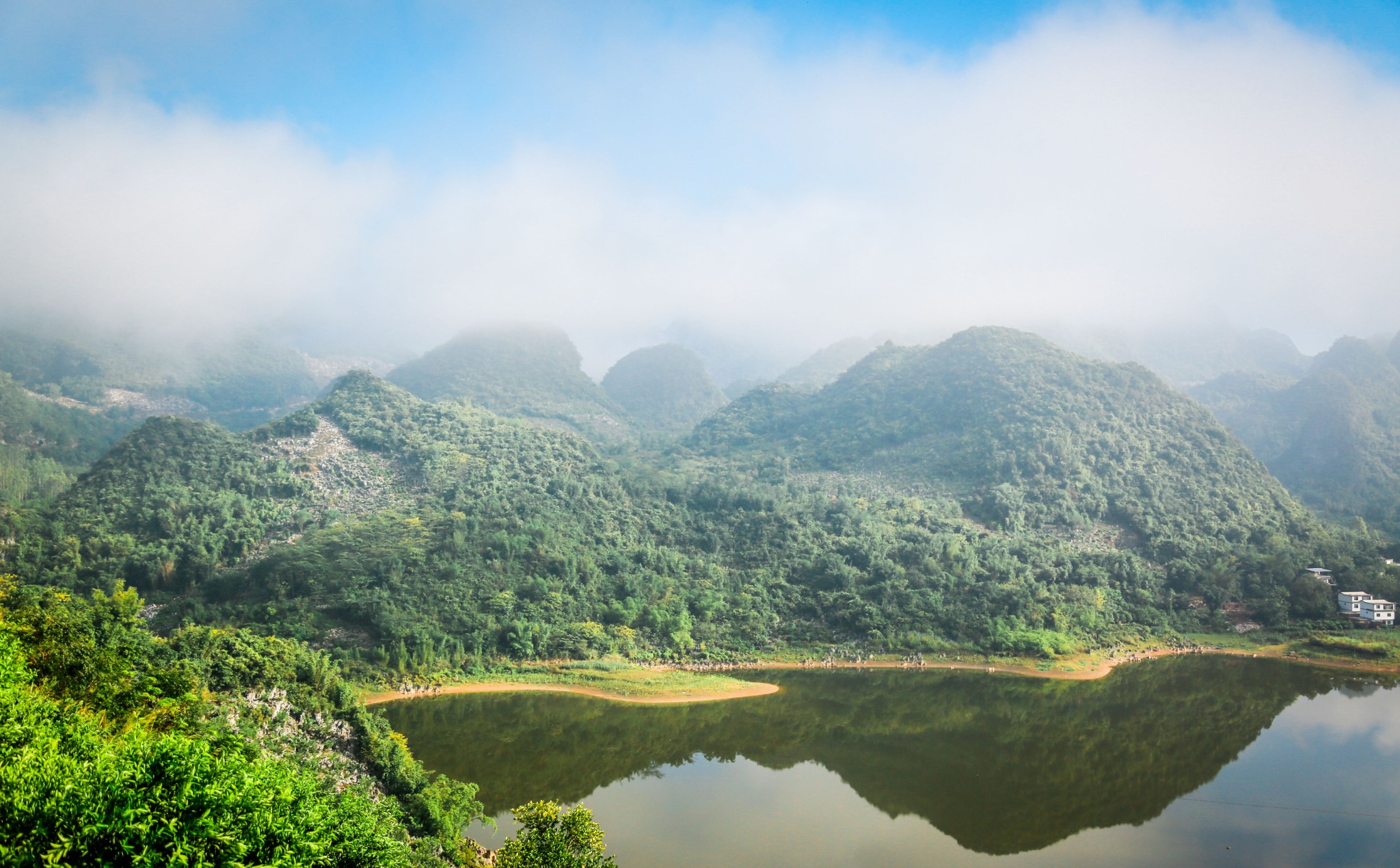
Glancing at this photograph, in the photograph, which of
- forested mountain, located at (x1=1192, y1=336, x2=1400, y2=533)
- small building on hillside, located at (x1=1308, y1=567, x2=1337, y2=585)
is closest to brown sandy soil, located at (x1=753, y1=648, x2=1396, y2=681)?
small building on hillside, located at (x1=1308, y1=567, x2=1337, y2=585)

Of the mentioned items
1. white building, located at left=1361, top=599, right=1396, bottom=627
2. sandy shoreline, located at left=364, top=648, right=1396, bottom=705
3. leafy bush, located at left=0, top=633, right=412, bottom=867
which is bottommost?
sandy shoreline, located at left=364, top=648, right=1396, bottom=705

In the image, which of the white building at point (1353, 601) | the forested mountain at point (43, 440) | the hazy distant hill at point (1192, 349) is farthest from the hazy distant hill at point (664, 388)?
the white building at point (1353, 601)

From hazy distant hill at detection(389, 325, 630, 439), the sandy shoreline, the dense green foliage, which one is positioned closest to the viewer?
the dense green foliage

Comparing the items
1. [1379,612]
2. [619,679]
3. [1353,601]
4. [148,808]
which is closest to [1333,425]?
[1353,601]

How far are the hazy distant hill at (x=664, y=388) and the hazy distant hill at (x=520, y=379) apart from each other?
11395 millimetres

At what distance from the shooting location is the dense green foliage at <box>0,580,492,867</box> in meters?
9.02

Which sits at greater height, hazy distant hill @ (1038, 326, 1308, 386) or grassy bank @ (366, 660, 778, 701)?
hazy distant hill @ (1038, 326, 1308, 386)

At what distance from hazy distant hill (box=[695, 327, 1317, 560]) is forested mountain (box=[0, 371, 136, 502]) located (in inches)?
2801

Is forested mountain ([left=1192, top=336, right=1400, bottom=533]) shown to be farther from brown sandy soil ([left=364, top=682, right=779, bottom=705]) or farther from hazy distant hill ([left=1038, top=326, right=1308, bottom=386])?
brown sandy soil ([left=364, top=682, right=779, bottom=705])

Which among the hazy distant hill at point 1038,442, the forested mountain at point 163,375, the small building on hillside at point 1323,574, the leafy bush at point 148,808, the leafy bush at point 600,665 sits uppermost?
the forested mountain at point 163,375

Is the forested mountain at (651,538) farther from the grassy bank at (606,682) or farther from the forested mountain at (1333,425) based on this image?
the forested mountain at (1333,425)

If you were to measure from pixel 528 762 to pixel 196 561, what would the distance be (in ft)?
90.4

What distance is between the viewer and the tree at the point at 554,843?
16156 millimetres

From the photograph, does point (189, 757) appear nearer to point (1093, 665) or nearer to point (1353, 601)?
point (1093, 665)
